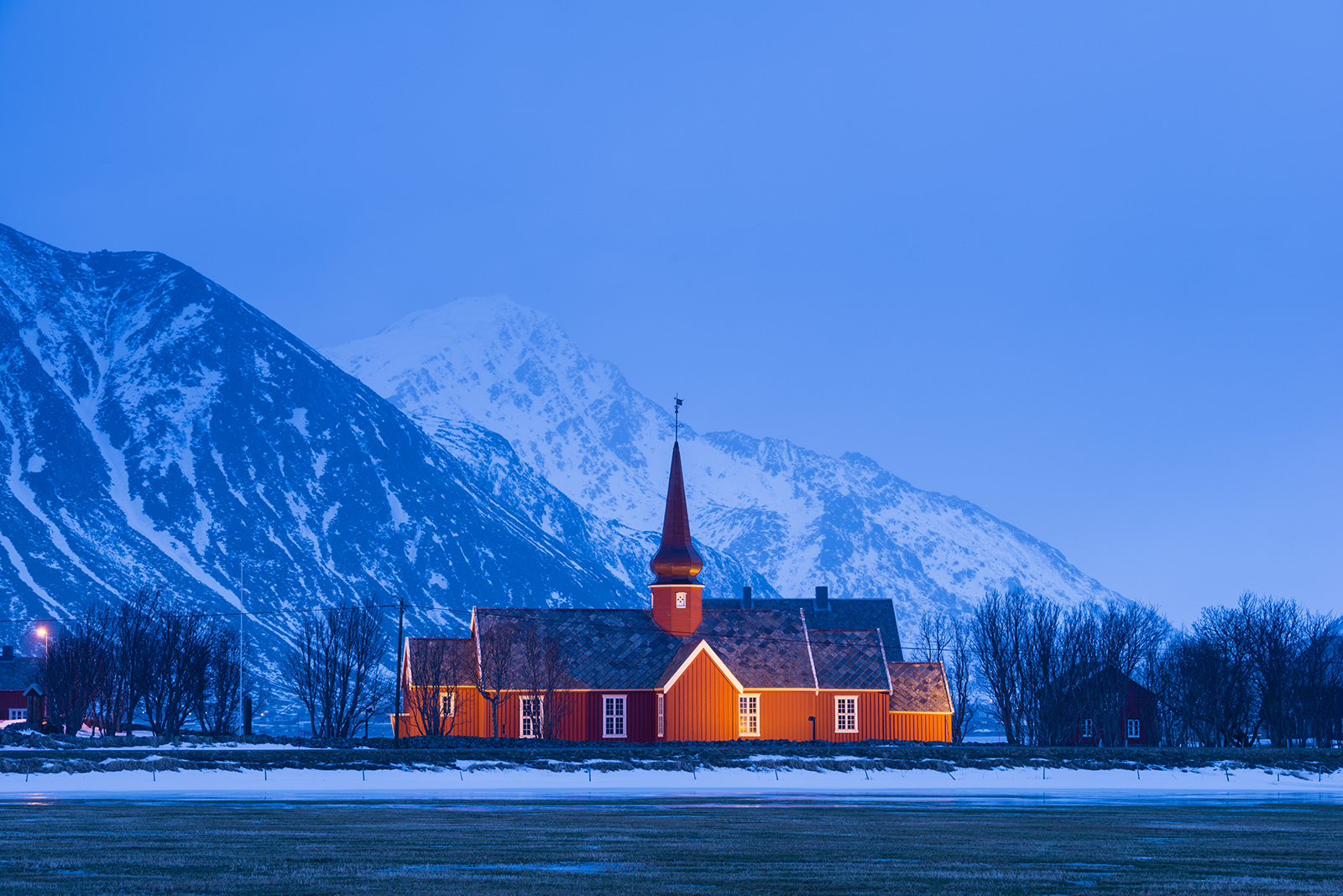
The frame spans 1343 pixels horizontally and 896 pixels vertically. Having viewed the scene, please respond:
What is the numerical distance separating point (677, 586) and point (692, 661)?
21.6 ft

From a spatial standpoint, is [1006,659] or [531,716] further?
[1006,659]

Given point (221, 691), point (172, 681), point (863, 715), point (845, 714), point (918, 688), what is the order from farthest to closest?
point (172, 681), point (221, 691), point (918, 688), point (863, 715), point (845, 714)

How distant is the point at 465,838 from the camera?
32.4 meters

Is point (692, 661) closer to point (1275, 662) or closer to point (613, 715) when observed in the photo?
point (613, 715)

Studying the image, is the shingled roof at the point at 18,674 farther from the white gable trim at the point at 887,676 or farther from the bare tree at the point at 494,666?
the white gable trim at the point at 887,676

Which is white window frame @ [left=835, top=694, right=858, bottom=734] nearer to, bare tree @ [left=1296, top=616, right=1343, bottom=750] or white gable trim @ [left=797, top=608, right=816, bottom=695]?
white gable trim @ [left=797, top=608, right=816, bottom=695]

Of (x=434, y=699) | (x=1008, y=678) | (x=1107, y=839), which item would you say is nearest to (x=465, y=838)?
(x=1107, y=839)

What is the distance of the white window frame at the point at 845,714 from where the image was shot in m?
96.2

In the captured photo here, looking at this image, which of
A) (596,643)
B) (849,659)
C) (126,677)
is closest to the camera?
(596,643)

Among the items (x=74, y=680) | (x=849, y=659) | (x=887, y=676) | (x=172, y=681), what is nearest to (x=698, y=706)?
(x=849, y=659)

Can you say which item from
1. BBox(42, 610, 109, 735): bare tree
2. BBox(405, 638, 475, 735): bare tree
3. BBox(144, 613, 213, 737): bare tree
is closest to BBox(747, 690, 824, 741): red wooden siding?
BBox(405, 638, 475, 735): bare tree

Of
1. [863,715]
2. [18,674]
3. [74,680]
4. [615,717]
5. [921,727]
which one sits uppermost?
[18,674]

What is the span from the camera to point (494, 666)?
91312mm

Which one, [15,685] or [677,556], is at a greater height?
[677,556]
